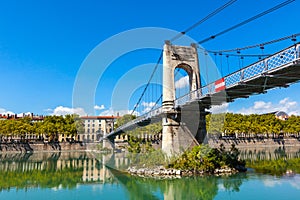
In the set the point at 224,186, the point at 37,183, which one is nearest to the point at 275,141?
the point at 224,186

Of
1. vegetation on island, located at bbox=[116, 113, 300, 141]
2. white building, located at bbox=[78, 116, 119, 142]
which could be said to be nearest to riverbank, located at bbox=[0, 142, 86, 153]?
vegetation on island, located at bbox=[116, 113, 300, 141]

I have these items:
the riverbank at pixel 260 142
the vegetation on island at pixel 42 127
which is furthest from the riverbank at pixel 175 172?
the vegetation on island at pixel 42 127

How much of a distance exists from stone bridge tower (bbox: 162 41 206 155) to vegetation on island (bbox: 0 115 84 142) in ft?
136

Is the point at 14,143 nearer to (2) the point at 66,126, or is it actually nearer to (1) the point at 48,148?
(1) the point at 48,148

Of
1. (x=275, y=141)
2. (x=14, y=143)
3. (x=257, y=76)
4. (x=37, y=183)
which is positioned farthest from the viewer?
(x=275, y=141)

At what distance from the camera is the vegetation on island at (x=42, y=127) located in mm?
52938

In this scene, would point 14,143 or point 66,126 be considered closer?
point 14,143

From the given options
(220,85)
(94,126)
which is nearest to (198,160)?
(220,85)

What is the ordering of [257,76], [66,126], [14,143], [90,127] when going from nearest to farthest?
[257,76], [14,143], [66,126], [90,127]

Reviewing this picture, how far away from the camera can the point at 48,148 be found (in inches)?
2151

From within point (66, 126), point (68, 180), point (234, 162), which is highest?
point (66, 126)

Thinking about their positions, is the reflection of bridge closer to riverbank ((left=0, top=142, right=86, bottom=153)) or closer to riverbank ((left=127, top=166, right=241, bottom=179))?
riverbank ((left=127, top=166, right=241, bottom=179))

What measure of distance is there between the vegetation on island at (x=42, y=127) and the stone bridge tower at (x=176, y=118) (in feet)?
136

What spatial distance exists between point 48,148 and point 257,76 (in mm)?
51601
